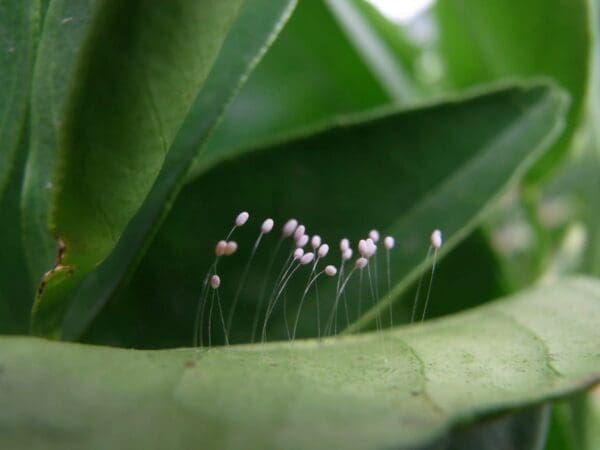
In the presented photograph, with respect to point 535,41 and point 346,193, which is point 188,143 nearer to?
point 346,193

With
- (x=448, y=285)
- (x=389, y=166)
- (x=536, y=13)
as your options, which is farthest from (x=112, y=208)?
(x=536, y=13)

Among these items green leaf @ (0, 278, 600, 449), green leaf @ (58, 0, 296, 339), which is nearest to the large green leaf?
green leaf @ (58, 0, 296, 339)

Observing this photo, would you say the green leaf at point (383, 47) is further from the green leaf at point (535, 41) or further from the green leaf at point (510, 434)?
the green leaf at point (510, 434)

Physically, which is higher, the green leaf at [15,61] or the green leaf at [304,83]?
the green leaf at [15,61]

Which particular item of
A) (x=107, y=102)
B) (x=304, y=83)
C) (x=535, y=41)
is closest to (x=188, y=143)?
(x=107, y=102)

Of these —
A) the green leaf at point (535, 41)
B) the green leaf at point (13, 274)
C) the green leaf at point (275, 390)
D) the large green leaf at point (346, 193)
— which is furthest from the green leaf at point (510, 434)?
the green leaf at point (535, 41)

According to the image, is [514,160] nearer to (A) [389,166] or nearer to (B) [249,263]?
(A) [389,166]

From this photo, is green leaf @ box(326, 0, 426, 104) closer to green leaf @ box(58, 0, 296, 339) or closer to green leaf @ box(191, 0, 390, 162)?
green leaf @ box(191, 0, 390, 162)
